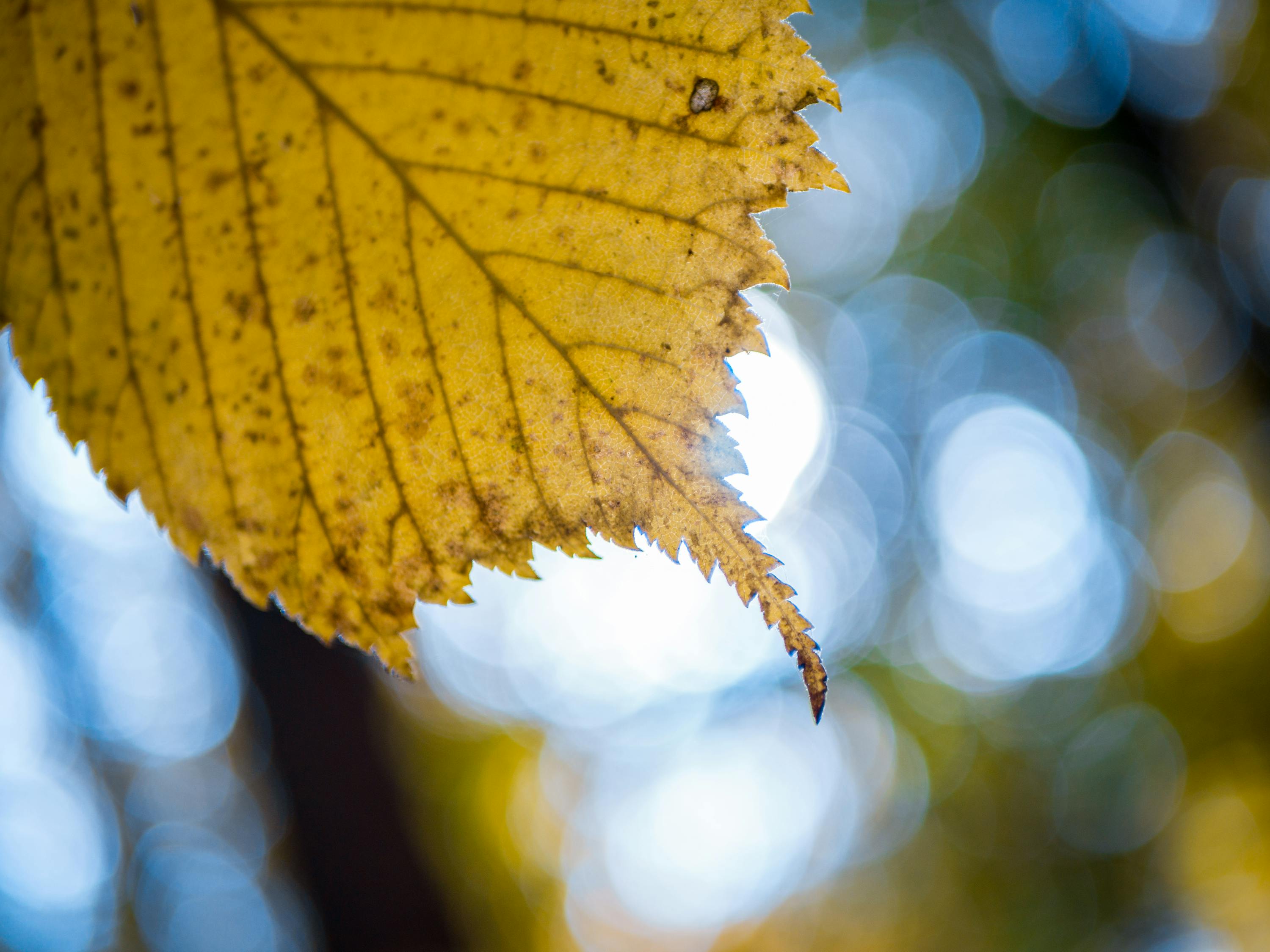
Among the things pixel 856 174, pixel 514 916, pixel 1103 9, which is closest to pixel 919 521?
pixel 856 174

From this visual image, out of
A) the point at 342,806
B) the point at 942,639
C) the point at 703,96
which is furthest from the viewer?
the point at 942,639

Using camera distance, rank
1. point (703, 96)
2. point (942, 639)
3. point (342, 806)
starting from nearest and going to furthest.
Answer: point (703, 96) → point (342, 806) → point (942, 639)

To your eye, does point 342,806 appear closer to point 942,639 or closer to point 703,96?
point 703,96

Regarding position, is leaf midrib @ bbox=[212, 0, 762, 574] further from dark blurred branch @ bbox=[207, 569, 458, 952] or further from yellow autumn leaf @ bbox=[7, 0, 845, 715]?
dark blurred branch @ bbox=[207, 569, 458, 952]

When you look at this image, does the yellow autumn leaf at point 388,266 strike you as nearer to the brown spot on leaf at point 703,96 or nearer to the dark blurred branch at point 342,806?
the brown spot on leaf at point 703,96

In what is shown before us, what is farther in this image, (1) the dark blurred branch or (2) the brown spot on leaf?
(1) the dark blurred branch

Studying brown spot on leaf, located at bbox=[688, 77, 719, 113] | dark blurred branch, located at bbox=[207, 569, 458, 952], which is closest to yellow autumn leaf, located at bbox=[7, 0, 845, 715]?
brown spot on leaf, located at bbox=[688, 77, 719, 113]

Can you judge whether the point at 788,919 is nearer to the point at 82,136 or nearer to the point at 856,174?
the point at 856,174

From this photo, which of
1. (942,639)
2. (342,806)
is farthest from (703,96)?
(942,639)
